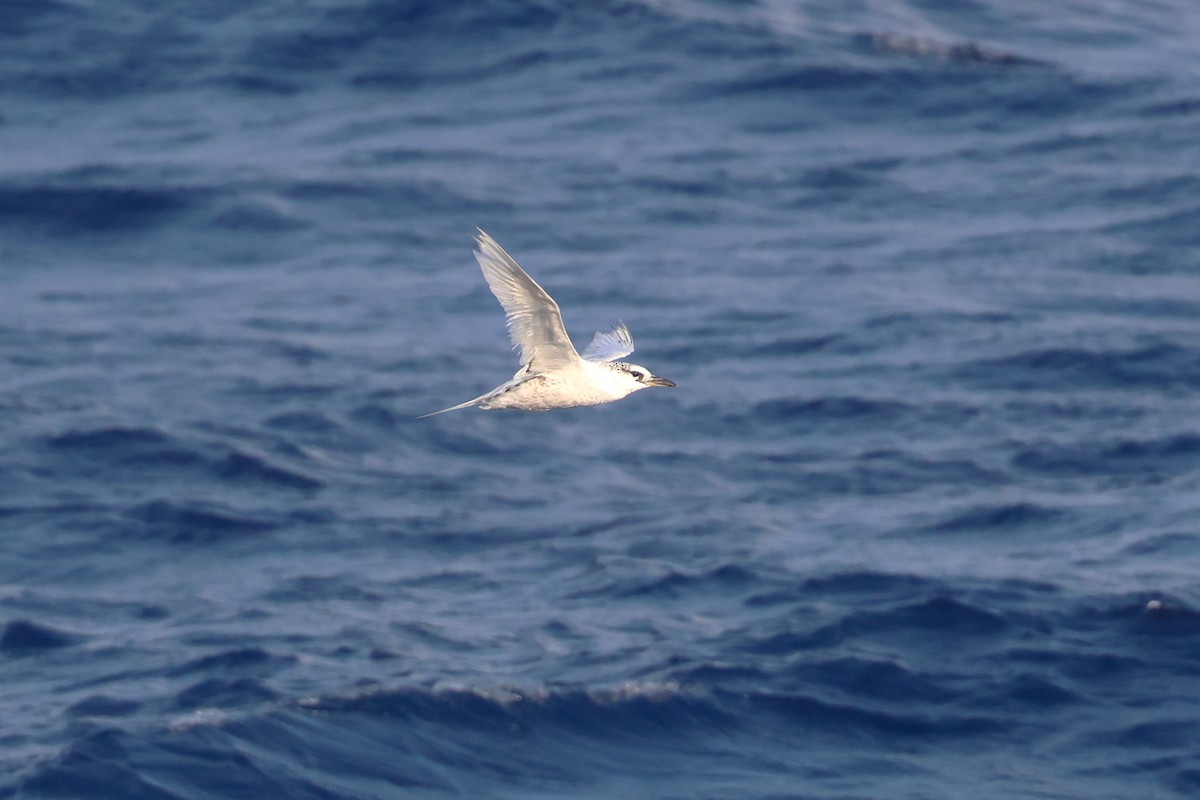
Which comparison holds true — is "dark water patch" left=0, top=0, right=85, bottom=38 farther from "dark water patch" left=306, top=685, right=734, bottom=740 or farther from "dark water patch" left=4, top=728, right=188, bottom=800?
"dark water patch" left=4, top=728, right=188, bottom=800

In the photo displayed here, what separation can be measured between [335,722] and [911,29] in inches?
942

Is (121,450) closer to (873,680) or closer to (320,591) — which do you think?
(320,591)

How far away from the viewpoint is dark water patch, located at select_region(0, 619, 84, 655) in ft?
76.7

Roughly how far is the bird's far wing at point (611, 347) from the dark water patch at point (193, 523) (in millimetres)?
9962

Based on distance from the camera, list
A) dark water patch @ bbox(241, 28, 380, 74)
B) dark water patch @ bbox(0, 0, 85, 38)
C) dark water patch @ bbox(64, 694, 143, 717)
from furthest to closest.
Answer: dark water patch @ bbox(0, 0, 85, 38), dark water patch @ bbox(241, 28, 380, 74), dark water patch @ bbox(64, 694, 143, 717)

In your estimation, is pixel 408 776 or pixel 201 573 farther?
pixel 201 573

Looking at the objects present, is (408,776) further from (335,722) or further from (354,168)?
(354,168)

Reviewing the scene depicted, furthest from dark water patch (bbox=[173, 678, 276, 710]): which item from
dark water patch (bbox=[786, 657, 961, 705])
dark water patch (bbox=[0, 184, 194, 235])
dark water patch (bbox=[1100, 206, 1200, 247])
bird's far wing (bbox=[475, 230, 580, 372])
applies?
dark water patch (bbox=[1100, 206, 1200, 247])

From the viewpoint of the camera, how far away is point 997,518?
26.3 meters

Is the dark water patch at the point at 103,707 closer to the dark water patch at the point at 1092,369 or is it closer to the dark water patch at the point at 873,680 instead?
the dark water patch at the point at 873,680

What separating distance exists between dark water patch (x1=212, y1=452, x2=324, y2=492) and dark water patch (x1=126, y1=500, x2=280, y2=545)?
0.94 m

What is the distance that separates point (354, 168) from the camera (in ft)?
119

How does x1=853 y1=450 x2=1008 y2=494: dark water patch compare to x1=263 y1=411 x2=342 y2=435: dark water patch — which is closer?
x1=853 y1=450 x2=1008 y2=494: dark water patch

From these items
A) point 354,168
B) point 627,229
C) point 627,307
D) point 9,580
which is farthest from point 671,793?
point 354,168
